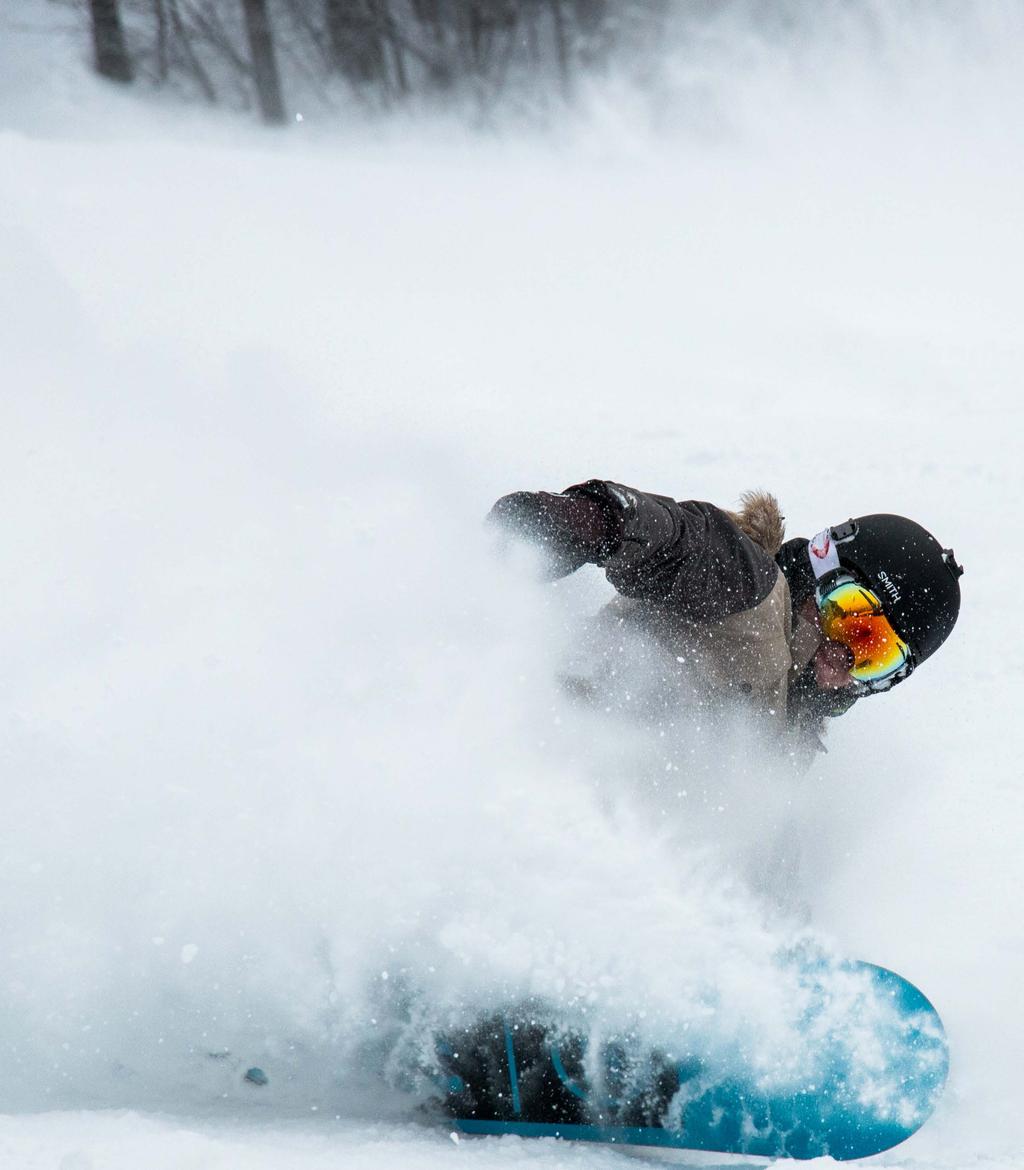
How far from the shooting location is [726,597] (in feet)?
7.66

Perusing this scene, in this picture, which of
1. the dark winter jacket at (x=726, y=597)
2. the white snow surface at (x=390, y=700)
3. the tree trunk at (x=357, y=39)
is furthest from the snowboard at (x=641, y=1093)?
the tree trunk at (x=357, y=39)

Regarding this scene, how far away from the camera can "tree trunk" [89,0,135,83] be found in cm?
919

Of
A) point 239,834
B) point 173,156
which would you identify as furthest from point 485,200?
point 239,834

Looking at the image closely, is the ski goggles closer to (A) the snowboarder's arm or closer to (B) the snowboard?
(A) the snowboarder's arm

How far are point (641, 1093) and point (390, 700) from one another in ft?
3.77

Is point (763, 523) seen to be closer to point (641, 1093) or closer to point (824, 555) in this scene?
point (824, 555)

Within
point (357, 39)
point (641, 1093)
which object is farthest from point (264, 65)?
point (641, 1093)

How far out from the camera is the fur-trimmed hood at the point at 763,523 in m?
2.61

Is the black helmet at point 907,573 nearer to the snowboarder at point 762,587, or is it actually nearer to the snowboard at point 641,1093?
the snowboarder at point 762,587

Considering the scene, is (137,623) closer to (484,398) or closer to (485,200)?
(484,398)

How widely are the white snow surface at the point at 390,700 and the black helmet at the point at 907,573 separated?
0.68 meters

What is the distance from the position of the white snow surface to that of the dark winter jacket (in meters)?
0.26

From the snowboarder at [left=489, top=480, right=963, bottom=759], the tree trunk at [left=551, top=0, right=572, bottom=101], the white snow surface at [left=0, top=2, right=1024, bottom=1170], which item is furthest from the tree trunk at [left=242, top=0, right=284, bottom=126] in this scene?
the snowboarder at [left=489, top=480, right=963, bottom=759]

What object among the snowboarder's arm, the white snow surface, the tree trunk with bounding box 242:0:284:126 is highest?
the tree trunk with bounding box 242:0:284:126
